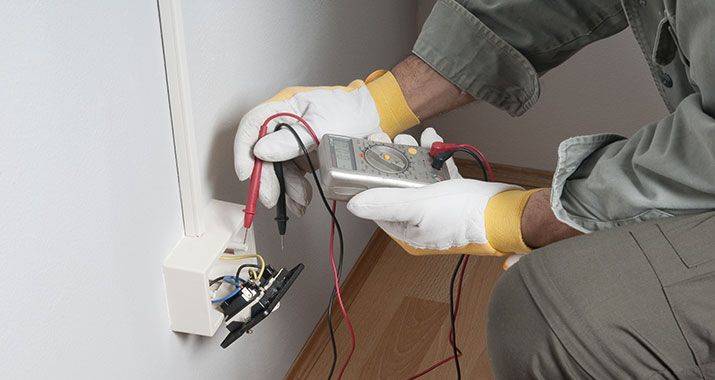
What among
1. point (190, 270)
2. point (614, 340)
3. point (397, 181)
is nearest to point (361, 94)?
point (397, 181)

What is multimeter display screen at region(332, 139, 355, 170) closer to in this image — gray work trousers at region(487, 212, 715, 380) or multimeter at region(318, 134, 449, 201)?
multimeter at region(318, 134, 449, 201)

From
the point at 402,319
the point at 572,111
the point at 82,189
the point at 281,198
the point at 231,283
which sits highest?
A: the point at 82,189

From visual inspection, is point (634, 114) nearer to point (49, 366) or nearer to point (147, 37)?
point (147, 37)

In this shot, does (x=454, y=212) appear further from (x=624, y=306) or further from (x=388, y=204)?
(x=624, y=306)

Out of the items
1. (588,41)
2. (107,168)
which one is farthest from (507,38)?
(107,168)

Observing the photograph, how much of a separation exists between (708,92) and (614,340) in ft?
0.93

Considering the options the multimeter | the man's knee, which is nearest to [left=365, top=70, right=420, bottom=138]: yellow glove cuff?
the multimeter

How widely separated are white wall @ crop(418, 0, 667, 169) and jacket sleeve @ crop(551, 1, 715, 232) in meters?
0.99

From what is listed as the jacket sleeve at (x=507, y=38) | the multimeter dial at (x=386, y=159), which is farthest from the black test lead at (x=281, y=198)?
the jacket sleeve at (x=507, y=38)

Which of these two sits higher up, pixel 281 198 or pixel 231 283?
pixel 281 198

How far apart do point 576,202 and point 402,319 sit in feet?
2.28

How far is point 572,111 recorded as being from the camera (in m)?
1.85

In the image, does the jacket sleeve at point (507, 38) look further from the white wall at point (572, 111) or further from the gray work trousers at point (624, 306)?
the white wall at point (572, 111)

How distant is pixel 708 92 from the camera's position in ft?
2.41
